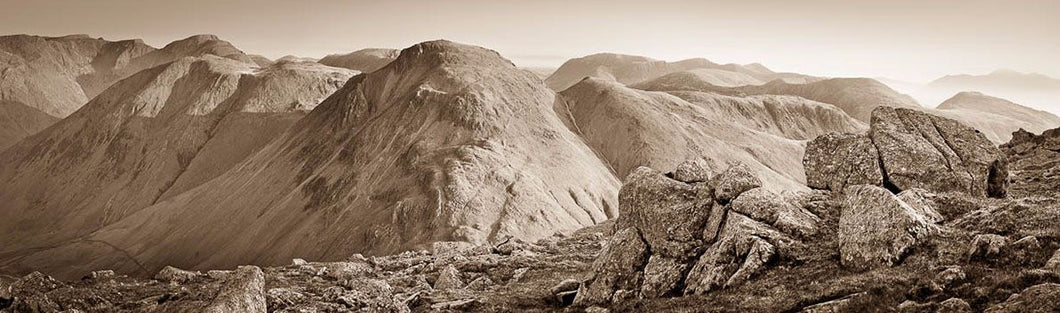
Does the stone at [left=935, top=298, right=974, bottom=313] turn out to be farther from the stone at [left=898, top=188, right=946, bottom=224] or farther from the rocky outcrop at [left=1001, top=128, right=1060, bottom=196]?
the rocky outcrop at [left=1001, top=128, right=1060, bottom=196]

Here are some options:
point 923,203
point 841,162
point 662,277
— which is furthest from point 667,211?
Answer: point 923,203

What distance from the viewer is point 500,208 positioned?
436 ft

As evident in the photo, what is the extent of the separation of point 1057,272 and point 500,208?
375ft

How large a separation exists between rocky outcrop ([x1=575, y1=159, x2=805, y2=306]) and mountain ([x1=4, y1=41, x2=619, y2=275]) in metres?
85.6

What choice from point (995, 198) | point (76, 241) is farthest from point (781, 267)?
point (76, 241)

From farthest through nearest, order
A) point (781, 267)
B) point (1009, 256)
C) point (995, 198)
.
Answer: point (995, 198)
point (781, 267)
point (1009, 256)

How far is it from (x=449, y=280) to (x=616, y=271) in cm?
1300

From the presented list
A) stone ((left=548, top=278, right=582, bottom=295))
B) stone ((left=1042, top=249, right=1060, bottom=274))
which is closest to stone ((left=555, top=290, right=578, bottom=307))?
stone ((left=548, top=278, right=582, bottom=295))

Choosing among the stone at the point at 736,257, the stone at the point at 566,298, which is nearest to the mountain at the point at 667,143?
the stone at the point at 566,298

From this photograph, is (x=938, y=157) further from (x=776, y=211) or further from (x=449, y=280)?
(x=449, y=280)

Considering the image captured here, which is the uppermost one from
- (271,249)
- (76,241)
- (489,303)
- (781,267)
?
(781,267)

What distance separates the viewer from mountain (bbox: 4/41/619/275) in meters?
131

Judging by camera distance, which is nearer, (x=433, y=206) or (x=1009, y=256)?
(x=1009, y=256)

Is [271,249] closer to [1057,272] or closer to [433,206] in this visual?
[433,206]
